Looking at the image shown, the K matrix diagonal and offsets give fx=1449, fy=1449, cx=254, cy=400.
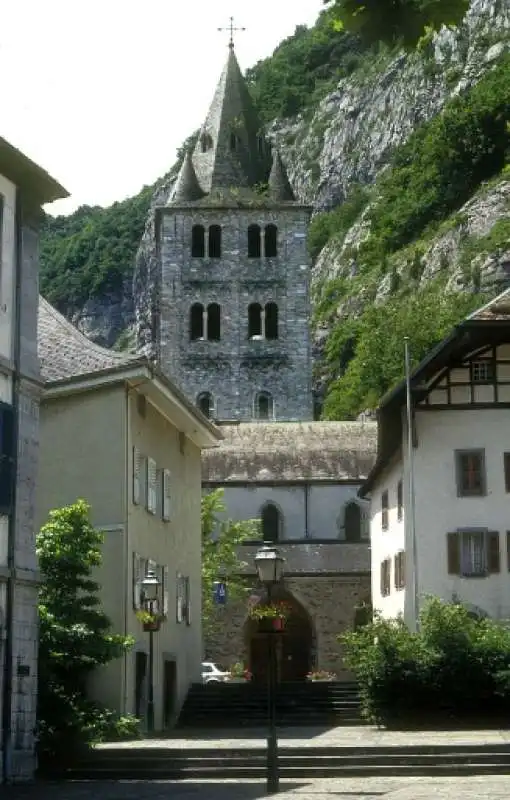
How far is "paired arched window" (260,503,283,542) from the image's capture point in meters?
59.2

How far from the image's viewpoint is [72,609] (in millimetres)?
24859

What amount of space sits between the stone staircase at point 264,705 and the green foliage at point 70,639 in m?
9.01

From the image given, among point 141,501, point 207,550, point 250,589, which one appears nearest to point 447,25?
point 141,501

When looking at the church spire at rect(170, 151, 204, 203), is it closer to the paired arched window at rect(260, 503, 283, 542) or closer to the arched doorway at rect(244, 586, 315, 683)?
the paired arched window at rect(260, 503, 283, 542)

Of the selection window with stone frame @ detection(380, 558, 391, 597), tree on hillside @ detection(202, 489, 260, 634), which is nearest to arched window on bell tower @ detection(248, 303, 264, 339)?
tree on hillside @ detection(202, 489, 260, 634)

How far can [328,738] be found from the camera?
90.3 ft

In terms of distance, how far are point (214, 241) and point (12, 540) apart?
Result: 6596cm

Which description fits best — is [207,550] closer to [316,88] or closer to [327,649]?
[327,649]

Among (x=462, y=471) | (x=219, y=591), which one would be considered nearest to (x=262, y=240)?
(x=219, y=591)

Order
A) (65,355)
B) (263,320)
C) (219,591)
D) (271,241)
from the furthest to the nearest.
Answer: (271,241) → (263,320) → (219,591) → (65,355)

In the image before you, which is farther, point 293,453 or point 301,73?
point 301,73

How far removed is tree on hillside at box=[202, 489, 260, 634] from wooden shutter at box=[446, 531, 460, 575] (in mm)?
12701

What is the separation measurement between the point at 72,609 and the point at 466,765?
A: 23.4 ft

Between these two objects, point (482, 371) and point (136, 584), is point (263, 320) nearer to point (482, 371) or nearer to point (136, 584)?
point (482, 371)
